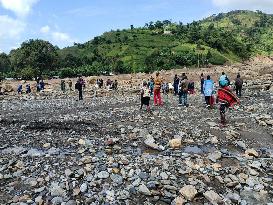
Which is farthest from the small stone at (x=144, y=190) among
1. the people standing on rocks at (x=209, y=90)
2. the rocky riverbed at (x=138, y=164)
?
the people standing on rocks at (x=209, y=90)

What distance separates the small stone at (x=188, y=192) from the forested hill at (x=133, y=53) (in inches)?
2778

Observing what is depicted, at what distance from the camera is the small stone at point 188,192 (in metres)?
11.9

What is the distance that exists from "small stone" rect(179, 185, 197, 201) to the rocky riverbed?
3cm

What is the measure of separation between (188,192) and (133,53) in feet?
353

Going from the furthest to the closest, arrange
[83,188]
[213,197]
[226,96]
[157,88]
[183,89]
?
1. [183,89]
2. [157,88]
3. [226,96]
4. [83,188]
5. [213,197]

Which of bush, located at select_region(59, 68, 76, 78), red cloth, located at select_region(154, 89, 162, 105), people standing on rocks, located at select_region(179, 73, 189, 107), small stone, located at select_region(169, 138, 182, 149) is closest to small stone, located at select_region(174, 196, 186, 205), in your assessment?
small stone, located at select_region(169, 138, 182, 149)

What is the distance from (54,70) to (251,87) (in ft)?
189

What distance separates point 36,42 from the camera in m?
84.9

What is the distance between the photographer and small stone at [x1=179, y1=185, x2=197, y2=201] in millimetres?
11852

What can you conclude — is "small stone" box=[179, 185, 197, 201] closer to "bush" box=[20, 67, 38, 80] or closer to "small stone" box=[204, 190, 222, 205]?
"small stone" box=[204, 190, 222, 205]

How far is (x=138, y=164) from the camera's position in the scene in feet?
44.4

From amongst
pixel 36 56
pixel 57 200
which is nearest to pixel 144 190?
pixel 57 200

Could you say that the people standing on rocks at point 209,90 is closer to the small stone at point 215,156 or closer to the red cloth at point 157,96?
the red cloth at point 157,96

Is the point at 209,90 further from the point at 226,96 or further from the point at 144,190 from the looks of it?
the point at 144,190
